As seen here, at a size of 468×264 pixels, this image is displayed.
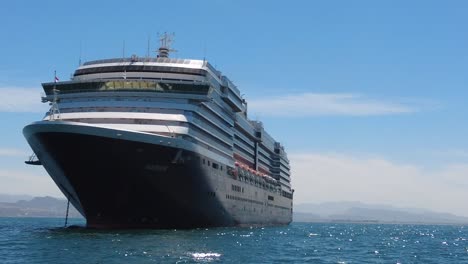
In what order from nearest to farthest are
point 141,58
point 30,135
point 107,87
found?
point 30,135
point 107,87
point 141,58

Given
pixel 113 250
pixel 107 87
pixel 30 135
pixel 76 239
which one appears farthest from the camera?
pixel 107 87

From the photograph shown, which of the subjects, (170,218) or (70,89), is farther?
(70,89)

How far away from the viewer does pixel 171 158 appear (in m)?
52.2

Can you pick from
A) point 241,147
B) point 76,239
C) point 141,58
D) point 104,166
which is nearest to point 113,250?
point 76,239

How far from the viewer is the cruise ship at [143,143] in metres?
50.0

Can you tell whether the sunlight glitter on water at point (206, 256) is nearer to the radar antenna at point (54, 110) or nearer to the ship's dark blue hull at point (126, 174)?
the ship's dark blue hull at point (126, 174)

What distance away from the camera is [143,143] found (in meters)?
50.4

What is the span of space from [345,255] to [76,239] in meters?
20.1

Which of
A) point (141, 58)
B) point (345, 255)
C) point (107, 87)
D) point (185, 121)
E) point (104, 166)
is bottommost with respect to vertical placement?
point (345, 255)

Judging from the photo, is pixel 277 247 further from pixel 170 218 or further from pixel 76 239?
pixel 76 239

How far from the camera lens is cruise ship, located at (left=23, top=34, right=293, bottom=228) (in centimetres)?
5003

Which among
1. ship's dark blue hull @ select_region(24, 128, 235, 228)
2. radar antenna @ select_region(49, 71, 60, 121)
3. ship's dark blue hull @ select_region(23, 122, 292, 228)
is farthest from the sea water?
radar antenna @ select_region(49, 71, 60, 121)

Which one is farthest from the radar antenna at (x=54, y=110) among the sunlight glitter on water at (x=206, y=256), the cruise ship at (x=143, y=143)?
the sunlight glitter on water at (x=206, y=256)

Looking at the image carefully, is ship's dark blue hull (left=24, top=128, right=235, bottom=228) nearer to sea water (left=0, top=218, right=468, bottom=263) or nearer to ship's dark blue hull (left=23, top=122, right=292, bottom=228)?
ship's dark blue hull (left=23, top=122, right=292, bottom=228)
